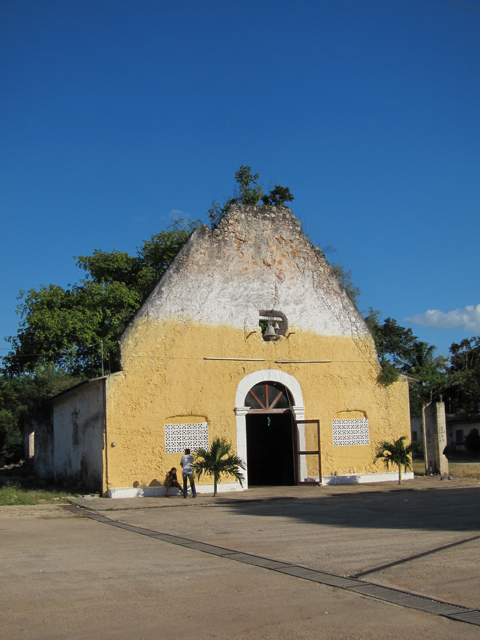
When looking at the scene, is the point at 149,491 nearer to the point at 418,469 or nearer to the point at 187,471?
the point at 187,471

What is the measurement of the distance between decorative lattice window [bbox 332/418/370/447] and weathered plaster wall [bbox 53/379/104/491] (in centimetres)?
688

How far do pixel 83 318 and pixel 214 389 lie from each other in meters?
19.5

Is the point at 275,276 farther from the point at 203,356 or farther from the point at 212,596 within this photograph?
the point at 212,596

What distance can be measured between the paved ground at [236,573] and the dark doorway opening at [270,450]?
7.32 m

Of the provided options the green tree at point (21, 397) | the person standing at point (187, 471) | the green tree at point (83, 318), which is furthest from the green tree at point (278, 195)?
the person standing at point (187, 471)

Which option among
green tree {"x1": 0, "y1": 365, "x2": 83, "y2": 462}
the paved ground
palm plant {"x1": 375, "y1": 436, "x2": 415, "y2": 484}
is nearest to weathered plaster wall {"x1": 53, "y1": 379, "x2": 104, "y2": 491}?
the paved ground

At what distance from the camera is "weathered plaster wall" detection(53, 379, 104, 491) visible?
57.8 feet

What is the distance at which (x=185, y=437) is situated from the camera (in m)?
17.7

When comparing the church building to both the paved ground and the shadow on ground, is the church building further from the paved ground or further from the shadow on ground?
the paved ground

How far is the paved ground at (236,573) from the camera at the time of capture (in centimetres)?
517

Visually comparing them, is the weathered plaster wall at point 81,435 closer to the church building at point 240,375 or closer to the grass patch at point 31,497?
the church building at point 240,375

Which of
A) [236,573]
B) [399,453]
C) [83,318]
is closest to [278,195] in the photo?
[83,318]

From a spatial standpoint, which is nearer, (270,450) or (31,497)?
(31,497)

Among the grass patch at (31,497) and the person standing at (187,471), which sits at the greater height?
the person standing at (187,471)
